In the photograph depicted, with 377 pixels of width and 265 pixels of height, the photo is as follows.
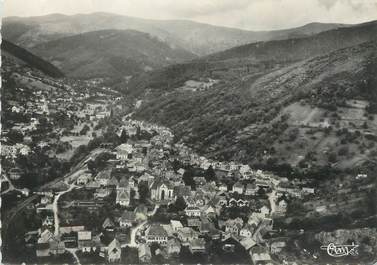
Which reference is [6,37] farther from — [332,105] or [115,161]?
[332,105]

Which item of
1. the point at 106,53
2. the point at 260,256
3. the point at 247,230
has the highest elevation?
the point at 106,53

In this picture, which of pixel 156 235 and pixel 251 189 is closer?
pixel 156 235

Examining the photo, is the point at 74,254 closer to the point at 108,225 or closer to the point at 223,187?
the point at 108,225

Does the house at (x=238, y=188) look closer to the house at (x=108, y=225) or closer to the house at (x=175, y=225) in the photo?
the house at (x=175, y=225)

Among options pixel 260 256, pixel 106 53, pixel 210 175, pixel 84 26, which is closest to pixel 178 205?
pixel 210 175

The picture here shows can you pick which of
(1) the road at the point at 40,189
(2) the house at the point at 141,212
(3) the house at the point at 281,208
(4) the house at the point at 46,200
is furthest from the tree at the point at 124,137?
(3) the house at the point at 281,208

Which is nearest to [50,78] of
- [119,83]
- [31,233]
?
[119,83]
